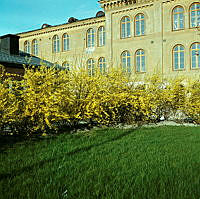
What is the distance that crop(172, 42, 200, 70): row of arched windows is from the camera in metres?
24.1

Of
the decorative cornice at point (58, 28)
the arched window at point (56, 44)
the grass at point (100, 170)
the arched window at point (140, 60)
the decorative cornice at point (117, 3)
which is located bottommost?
the grass at point (100, 170)

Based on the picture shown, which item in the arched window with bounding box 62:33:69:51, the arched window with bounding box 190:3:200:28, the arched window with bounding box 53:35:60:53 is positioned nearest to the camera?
the arched window with bounding box 190:3:200:28

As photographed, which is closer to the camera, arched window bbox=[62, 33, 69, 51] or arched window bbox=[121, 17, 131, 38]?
arched window bbox=[121, 17, 131, 38]

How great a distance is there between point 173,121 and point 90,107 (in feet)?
19.7

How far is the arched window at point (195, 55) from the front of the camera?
24.1 metres

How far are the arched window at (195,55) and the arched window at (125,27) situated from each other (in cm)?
673

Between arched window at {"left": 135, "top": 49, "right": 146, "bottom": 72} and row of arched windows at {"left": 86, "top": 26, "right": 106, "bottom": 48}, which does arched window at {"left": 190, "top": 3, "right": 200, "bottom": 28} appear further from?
row of arched windows at {"left": 86, "top": 26, "right": 106, "bottom": 48}

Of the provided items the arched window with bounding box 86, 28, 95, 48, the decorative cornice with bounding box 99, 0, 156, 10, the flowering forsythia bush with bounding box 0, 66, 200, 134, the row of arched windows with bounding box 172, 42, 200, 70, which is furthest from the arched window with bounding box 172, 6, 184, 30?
the flowering forsythia bush with bounding box 0, 66, 200, 134

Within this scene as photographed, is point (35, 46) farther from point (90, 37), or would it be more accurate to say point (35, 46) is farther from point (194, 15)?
point (194, 15)

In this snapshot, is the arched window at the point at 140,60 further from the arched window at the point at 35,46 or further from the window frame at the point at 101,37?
the arched window at the point at 35,46

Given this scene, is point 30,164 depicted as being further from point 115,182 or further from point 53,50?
point 53,50

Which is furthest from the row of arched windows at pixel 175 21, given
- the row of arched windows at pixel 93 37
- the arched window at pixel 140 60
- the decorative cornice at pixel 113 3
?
the row of arched windows at pixel 93 37

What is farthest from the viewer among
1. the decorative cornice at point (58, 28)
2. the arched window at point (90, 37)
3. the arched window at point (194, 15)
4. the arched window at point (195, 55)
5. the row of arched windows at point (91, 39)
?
the arched window at point (90, 37)

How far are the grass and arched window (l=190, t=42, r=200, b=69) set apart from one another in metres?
18.6
